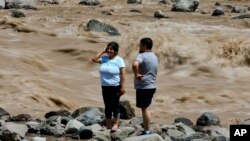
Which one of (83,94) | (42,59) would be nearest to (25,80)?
(83,94)

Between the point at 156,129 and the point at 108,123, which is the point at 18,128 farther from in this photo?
the point at 156,129

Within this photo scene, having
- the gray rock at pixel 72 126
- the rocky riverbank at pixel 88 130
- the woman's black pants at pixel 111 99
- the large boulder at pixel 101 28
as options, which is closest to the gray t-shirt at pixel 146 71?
the woman's black pants at pixel 111 99

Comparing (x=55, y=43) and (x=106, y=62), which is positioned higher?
(x=106, y=62)

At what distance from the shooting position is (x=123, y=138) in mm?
10883

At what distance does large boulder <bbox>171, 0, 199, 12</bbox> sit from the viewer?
37.4 metres

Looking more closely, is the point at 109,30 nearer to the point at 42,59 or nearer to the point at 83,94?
the point at 42,59

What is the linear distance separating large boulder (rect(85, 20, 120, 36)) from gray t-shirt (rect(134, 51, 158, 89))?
16594 mm

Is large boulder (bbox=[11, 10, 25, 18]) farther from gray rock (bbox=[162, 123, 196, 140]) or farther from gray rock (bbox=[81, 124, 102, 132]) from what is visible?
gray rock (bbox=[162, 123, 196, 140])

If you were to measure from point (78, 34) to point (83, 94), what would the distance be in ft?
33.0

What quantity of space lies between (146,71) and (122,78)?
0.43m

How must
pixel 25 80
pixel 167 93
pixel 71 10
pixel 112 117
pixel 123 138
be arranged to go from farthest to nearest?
pixel 71 10 < pixel 167 93 < pixel 25 80 < pixel 112 117 < pixel 123 138

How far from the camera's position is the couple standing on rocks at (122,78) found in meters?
10.9

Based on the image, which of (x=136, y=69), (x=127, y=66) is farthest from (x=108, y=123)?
(x=127, y=66)

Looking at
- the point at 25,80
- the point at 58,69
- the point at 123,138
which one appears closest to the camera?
the point at 123,138
